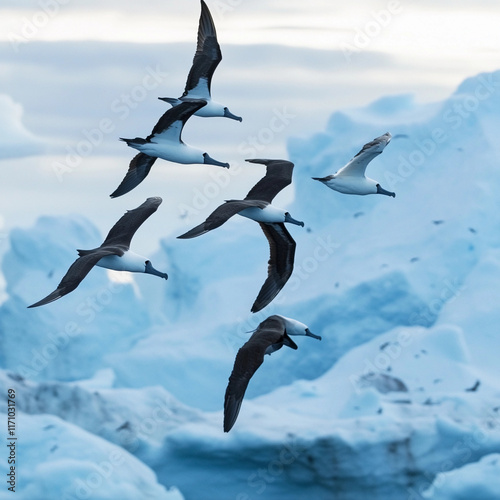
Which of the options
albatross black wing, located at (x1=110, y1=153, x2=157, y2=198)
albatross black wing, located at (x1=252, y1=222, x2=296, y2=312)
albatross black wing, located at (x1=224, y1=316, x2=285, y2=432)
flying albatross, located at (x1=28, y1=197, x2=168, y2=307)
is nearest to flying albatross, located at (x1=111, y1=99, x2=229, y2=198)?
albatross black wing, located at (x1=110, y1=153, x2=157, y2=198)

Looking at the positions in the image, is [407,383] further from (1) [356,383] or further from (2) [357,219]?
(2) [357,219]

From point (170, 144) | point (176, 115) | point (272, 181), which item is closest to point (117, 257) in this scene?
point (170, 144)

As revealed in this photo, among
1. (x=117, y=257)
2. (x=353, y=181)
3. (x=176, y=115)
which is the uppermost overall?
(x=176, y=115)

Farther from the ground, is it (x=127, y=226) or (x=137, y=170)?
(x=137, y=170)

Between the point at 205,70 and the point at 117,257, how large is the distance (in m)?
3.53

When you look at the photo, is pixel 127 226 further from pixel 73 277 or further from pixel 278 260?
pixel 73 277

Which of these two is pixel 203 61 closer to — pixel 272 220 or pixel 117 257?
pixel 272 220

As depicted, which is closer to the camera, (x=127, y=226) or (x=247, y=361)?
(x=247, y=361)

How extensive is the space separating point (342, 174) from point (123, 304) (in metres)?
17.0

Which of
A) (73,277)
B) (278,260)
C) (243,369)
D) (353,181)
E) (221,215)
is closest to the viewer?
(73,277)

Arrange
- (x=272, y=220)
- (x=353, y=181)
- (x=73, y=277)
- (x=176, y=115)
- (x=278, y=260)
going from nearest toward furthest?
(x=73, y=277) < (x=176, y=115) < (x=272, y=220) < (x=278, y=260) < (x=353, y=181)

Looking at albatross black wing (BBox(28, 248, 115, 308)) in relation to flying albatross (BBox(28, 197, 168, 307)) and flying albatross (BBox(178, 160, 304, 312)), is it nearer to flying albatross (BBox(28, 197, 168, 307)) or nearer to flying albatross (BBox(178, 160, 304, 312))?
flying albatross (BBox(28, 197, 168, 307))

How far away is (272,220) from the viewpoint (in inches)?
502

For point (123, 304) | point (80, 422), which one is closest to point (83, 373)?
point (123, 304)
